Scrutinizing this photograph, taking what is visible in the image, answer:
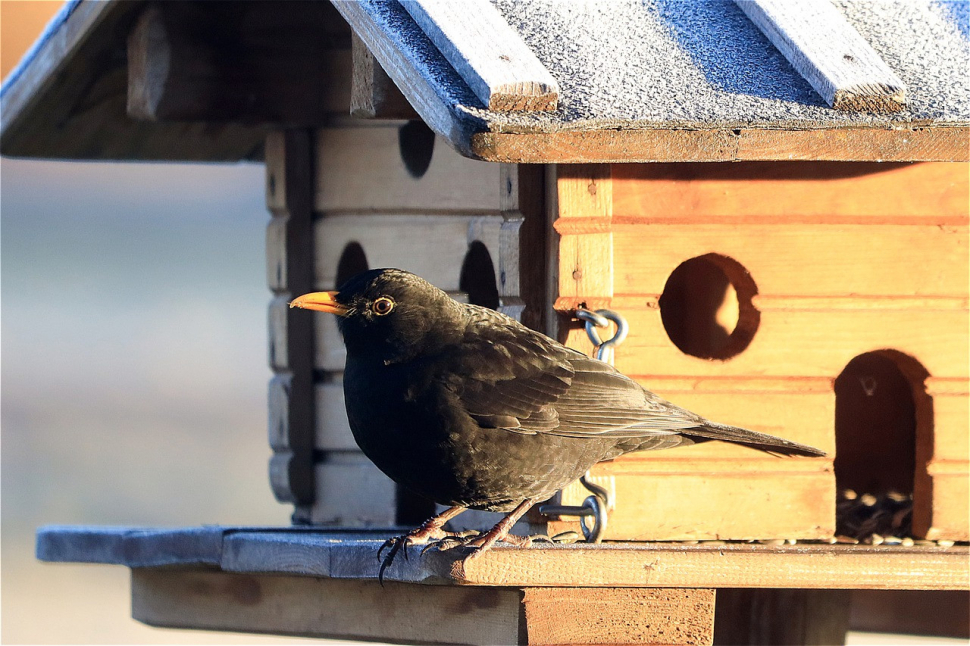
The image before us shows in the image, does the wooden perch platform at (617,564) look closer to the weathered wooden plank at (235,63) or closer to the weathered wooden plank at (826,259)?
the weathered wooden plank at (826,259)

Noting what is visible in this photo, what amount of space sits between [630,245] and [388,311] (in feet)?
1.98

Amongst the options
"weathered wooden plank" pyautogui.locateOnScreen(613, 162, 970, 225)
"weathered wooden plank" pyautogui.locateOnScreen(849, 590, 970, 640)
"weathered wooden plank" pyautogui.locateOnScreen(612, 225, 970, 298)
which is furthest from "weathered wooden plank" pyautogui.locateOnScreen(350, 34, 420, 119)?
"weathered wooden plank" pyautogui.locateOnScreen(849, 590, 970, 640)

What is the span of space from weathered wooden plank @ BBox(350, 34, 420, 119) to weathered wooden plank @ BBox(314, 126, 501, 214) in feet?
1.38

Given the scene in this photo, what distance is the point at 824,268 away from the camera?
12.2 feet

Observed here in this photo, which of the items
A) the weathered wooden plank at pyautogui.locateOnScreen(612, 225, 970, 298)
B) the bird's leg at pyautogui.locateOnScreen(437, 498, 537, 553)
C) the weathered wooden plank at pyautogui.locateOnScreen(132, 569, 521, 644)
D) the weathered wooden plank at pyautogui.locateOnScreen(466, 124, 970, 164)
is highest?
the weathered wooden plank at pyautogui.locateOnScreen(466, 124, 970, 164)

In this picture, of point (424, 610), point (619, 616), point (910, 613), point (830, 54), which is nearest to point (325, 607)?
point (424, 610)

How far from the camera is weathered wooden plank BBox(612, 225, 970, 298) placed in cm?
365

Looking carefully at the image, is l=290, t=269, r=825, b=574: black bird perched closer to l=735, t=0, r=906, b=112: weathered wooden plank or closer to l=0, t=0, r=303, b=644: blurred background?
l=735, t=0, r=906, b=112: weathered wooden plank

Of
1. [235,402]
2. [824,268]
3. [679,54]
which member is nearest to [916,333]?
[824,268]

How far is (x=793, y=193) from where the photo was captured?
12.1ft

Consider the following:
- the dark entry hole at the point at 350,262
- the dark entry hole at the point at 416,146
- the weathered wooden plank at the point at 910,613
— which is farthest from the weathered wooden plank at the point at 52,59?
the weathered wooden plank at the point at 910,613

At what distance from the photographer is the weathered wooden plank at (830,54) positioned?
321 centimetres

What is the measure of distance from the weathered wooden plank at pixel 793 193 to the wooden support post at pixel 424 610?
93 cm

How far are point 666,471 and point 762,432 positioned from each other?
255 millimetres
